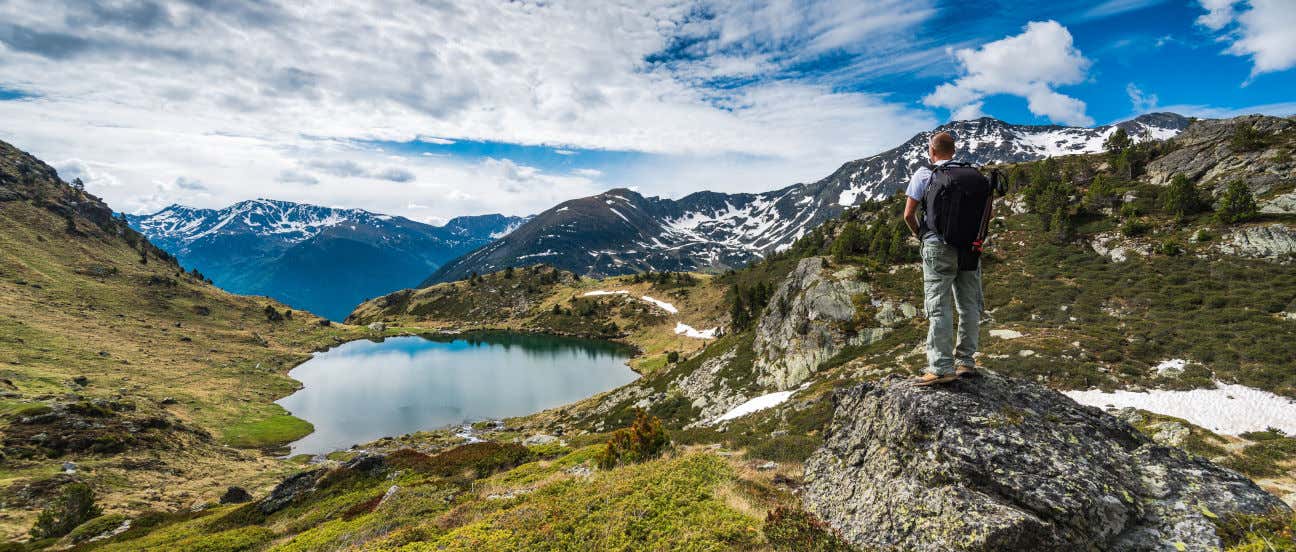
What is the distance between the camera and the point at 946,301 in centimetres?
905

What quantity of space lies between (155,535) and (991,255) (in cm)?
6855

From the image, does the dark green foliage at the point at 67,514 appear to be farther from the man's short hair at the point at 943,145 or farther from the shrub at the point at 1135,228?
the shrub at the point at 1135,228

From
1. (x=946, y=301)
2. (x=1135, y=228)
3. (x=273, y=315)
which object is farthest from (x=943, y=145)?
(x=273, y=315)

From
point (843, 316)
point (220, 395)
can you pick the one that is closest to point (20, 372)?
point (220, 395)

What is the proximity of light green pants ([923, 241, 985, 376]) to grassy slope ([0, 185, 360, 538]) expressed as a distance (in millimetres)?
54579

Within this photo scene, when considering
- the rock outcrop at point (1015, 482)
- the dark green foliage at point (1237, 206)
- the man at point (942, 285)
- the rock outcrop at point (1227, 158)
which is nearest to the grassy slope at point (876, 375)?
the rock outcrop at point (1015, 482)

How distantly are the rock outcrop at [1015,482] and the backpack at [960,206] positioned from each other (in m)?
3.05

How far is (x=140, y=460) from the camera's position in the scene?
47500mm

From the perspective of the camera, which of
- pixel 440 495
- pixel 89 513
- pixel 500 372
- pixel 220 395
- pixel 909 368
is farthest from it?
pixel 500 372

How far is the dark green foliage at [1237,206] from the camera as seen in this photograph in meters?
37.1

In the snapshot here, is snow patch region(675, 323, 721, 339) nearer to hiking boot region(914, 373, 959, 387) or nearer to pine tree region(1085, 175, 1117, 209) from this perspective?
pine tree region(1085, 175, 1117, 209)

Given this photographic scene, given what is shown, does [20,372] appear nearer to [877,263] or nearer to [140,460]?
[140,460]

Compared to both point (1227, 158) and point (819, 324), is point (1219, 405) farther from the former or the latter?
point (1227, 158)

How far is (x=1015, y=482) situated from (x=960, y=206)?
4.72m
